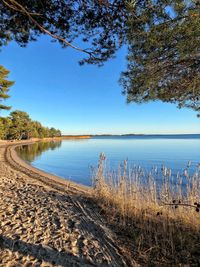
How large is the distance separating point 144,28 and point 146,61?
1.58 feet

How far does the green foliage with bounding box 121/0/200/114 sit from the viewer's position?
2.62 meters

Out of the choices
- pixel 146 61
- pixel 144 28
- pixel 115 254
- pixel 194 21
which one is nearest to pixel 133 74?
pixel 146 61

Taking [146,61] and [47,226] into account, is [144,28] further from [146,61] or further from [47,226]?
[47,226]

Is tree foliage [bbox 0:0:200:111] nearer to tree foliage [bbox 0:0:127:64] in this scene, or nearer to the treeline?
tree foliage [bbox 0:0:127:64]

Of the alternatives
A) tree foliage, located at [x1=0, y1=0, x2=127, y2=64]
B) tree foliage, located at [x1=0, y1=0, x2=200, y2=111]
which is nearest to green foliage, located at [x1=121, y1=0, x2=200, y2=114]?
tree foliage, located at [x1=0, y1=0, x2=200, y2=111]

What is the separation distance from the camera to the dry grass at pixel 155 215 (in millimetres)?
2838

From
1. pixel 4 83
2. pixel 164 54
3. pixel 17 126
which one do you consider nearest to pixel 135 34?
pixel 164 54

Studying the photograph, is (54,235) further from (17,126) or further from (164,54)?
(17,126)

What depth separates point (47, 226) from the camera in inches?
138

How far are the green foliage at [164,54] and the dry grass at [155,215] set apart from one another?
1453 millimetres

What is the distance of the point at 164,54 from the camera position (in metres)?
3.19

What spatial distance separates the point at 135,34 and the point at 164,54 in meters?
0.54

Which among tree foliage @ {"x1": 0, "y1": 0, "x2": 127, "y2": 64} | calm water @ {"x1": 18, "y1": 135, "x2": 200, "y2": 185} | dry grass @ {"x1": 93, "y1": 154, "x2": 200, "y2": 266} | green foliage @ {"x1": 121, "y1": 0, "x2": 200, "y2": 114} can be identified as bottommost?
calm water @ {"x1": 18, "y1": 135, "x2": 200, "y2": 185}

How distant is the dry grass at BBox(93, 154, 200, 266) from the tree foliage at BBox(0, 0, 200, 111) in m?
1.55
